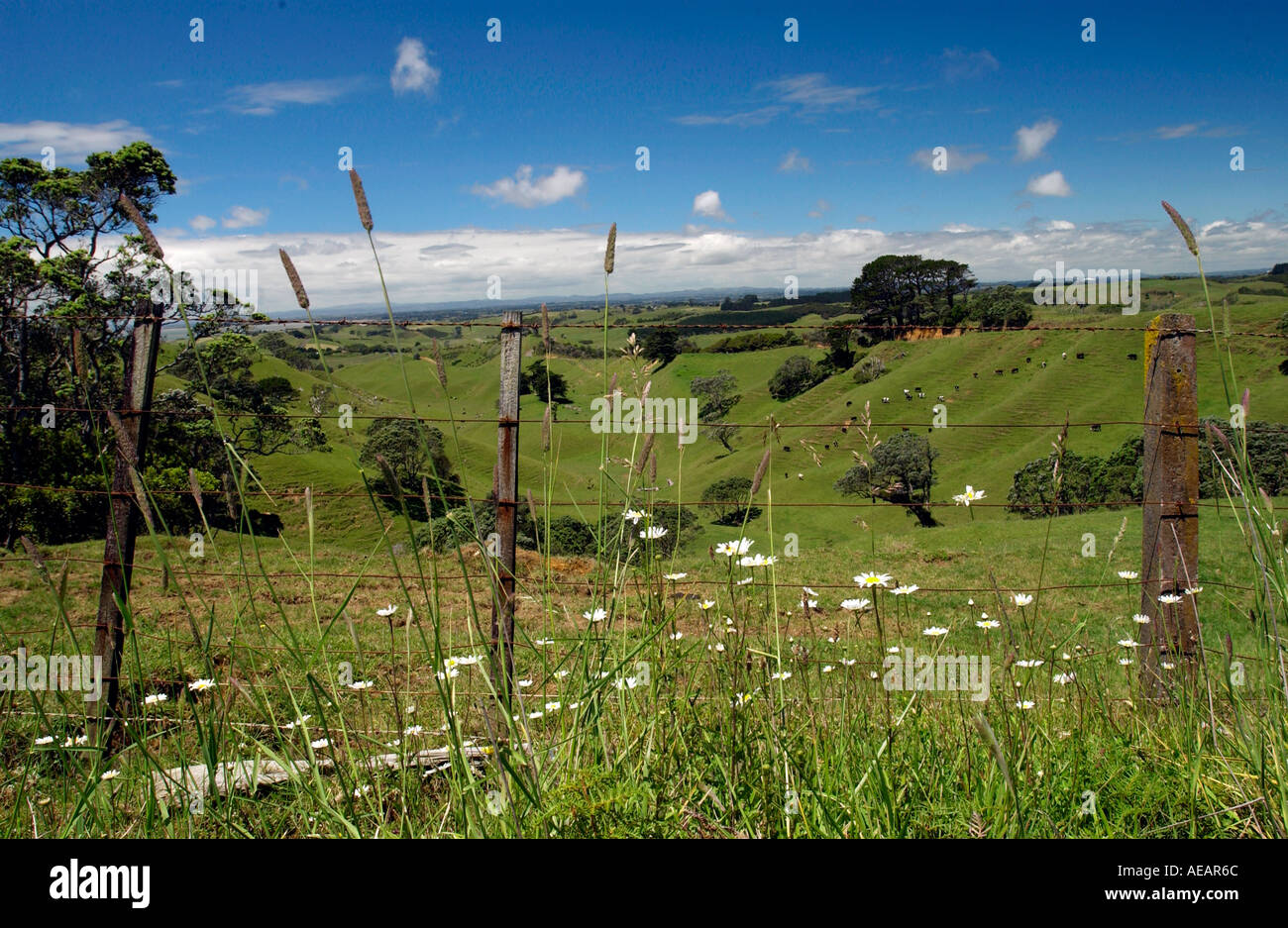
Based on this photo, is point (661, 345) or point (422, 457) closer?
point (661, 345)

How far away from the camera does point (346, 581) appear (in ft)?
31.7

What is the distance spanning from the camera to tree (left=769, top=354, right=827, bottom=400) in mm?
60750

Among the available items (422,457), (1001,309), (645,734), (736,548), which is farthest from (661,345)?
(1001,309)

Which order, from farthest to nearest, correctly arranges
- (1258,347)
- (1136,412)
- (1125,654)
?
(1258,347)
(1136,412)
(1125,654)

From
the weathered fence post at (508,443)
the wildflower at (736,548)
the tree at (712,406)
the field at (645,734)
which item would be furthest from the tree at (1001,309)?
the wildflower at (736,548)

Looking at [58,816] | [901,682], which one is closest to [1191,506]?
[901,682]

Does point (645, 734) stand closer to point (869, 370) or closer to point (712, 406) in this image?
point (712, 406)

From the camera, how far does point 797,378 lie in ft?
201

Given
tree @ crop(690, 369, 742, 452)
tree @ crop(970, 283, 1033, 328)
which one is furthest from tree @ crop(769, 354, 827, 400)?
tree @ crop(690, 369, 742, 452)

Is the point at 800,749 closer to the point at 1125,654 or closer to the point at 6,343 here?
the point at 1125,654

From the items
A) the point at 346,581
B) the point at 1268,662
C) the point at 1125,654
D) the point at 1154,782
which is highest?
the point at 1268,662

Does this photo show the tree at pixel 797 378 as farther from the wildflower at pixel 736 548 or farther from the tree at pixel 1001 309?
the wildflower at pixel 736 548
